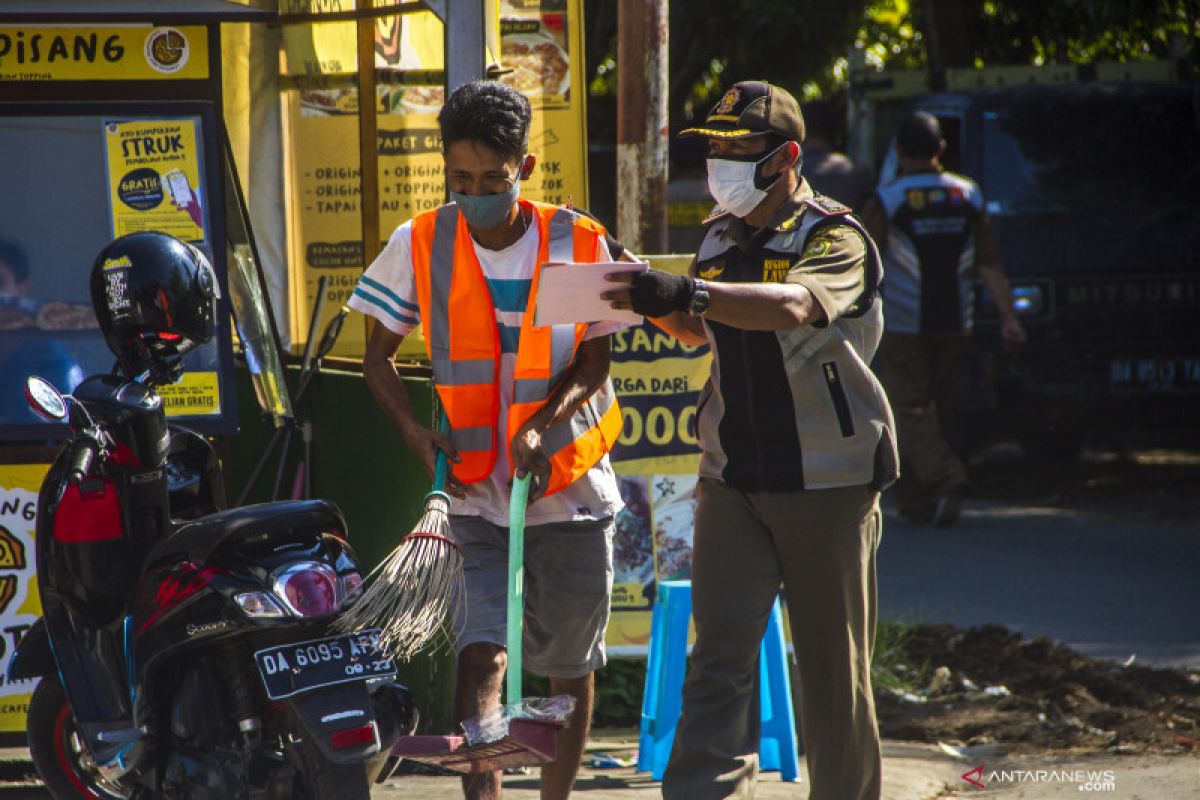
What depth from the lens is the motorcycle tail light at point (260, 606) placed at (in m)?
4.02

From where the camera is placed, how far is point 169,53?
18.8 ft

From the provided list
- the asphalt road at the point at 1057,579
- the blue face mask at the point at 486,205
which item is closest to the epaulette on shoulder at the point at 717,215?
the blue face mask at the point at 486,205

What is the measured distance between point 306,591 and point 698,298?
3.59 feet

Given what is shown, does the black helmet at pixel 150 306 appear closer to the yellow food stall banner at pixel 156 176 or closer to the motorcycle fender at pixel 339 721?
the yellow food stall banner at pixel 156 176

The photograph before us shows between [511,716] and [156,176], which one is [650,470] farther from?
[511,716]

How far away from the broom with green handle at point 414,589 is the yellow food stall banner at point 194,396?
1.62m

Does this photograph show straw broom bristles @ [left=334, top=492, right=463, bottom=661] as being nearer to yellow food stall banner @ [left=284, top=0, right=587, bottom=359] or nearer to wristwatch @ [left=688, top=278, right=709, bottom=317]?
wristwatch @ [left=688, top=278, right=709, bottom=317]

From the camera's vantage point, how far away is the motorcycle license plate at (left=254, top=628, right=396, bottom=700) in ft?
12.9

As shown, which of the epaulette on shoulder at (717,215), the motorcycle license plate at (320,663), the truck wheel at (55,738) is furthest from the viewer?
the truck wheel at (55,738)

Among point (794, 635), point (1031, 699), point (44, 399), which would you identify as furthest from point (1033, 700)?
point (44, 399)

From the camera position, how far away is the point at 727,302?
3.98 metres

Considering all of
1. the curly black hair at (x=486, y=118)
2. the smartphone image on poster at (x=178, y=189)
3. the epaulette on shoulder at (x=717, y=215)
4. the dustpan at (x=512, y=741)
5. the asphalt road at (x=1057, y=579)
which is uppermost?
the curly black hair at (x=486, y=118)

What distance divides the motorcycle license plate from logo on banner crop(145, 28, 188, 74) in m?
2.43

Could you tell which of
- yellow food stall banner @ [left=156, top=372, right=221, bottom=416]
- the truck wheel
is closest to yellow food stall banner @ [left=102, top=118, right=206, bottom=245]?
yellow food stall banner @ [left=156, top=372, right=221, bottom=416]
